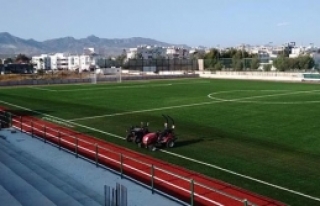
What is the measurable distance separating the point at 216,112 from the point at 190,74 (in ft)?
170

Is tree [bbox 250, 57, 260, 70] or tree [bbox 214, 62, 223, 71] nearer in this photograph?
tree [bbox 250, 57, 260, 70]

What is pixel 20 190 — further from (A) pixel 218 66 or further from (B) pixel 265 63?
(B) pixel 265 63

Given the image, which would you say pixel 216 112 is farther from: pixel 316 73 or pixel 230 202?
pixel 316 73

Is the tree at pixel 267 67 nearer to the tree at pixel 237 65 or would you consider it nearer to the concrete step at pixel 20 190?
the tree at pixel 237 65

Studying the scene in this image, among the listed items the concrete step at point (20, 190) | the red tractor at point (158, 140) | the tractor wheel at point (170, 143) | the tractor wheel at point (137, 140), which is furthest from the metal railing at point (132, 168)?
the concrete step at point (20, 190)

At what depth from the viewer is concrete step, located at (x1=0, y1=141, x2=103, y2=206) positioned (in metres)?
12.3

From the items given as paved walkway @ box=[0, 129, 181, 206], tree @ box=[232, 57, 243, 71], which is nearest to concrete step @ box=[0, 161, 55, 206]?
paved walkway @ box=[0, 129, 181, 206]

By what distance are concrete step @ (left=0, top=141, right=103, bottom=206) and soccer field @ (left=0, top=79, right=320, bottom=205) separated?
481 cm

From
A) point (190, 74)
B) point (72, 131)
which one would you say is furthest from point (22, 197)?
point (190, 74)

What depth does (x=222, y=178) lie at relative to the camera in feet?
52.2

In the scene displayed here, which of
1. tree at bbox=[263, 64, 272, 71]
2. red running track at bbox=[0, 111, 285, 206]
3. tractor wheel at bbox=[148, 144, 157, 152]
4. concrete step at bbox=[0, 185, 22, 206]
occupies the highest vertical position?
tree at bbox=[263, 64, 272, 71]

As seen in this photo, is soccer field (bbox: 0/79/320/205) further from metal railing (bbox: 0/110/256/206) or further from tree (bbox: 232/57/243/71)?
tree (bbox: 232/57/243/71)

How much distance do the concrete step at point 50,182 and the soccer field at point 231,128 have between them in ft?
15.8

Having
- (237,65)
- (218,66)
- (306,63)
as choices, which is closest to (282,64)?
(306,63)
